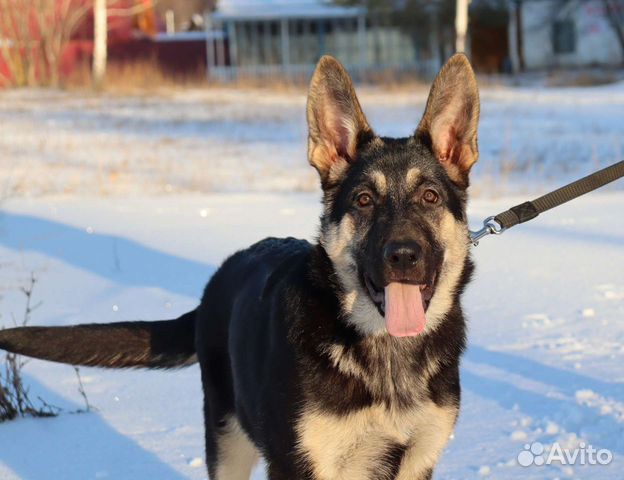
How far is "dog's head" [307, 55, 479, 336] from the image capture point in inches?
131

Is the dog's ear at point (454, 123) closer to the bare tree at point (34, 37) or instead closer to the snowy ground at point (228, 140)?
the snowy ground at point (228, 140)

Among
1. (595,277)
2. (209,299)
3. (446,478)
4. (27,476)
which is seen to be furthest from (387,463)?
(595,277)

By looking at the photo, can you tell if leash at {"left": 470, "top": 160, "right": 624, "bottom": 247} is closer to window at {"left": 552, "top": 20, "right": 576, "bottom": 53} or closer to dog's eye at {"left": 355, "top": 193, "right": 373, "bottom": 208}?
dog's eye at {"left": 355, "top": 193, "right": 373, "bottom": 208}

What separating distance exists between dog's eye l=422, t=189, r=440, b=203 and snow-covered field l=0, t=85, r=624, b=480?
1.29m

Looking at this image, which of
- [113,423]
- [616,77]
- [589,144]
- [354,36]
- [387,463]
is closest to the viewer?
[387,463]

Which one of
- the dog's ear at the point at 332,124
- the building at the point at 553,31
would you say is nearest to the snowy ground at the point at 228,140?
the dog's ear at the point at 332,124

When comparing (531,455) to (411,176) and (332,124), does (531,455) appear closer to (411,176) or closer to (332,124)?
(411,176)

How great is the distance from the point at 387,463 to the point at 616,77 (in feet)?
103

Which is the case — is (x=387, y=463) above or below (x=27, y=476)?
above

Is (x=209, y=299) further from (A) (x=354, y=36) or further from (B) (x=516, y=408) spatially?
(A) (x=354, y=36)

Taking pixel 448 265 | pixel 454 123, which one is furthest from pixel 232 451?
pixel 454 123

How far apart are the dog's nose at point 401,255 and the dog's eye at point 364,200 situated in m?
0.32

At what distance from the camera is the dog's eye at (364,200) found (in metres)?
3.53

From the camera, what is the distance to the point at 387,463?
333 centimetres
